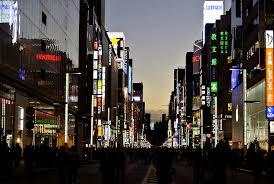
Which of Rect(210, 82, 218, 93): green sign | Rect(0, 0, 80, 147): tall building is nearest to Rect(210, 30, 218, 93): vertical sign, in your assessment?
Rect(210, 82, 218, 93): green sign

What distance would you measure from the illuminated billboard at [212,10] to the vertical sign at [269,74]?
116m

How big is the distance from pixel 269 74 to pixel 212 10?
12475cm

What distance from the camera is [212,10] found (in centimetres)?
18412

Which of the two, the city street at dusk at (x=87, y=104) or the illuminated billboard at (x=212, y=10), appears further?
the illuminated billboard at (x=212, y=10)

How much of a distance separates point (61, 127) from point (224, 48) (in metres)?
42.0

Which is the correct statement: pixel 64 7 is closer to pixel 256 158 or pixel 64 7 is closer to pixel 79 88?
pixel 79 88

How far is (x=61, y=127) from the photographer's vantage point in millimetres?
87375

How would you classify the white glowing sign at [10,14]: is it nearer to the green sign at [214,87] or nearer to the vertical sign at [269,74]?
the vertical sign at [269,74]

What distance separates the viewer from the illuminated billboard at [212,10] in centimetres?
17991

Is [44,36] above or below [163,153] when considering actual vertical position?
above

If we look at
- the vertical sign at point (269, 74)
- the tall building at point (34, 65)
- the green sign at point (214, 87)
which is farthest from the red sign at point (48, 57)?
the green sign at point (214, 87)

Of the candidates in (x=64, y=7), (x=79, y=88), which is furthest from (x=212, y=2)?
(x=64, y=7)

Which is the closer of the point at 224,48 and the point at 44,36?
the point at 44,36

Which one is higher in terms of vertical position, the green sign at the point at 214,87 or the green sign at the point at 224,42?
the green sign at the point at 224,42
